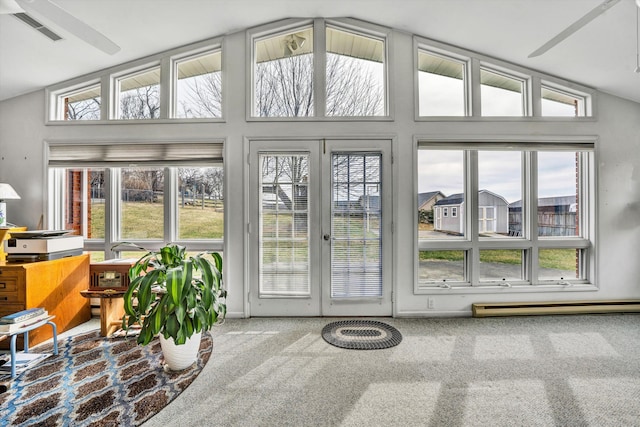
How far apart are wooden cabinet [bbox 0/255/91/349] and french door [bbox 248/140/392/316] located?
1710 millimetres

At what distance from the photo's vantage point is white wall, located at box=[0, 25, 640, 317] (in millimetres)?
3168

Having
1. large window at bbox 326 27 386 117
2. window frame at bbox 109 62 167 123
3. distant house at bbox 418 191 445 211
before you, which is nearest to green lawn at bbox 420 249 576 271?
distant house at bbox 418 191 445 211

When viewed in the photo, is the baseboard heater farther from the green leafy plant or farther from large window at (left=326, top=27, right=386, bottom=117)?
the green leafy plant

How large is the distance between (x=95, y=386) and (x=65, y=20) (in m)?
2.20

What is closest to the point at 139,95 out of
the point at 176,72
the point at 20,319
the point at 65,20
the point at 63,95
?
the point at 176,72

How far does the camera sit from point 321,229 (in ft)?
10.4

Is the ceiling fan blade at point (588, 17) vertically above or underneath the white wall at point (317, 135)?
above

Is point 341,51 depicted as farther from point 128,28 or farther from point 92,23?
point 92,23

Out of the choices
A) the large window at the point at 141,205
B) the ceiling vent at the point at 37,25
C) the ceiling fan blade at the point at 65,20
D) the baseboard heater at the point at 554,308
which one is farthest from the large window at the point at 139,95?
the baseboard heater at the point at 554,308

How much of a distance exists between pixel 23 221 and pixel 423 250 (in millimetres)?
4395

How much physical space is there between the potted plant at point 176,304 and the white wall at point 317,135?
97cm

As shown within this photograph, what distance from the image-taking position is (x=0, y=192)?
2.70m

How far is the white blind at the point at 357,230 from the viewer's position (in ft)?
10.4

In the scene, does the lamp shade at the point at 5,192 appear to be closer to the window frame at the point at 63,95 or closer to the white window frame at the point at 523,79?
the window frame at the point at 63,95
